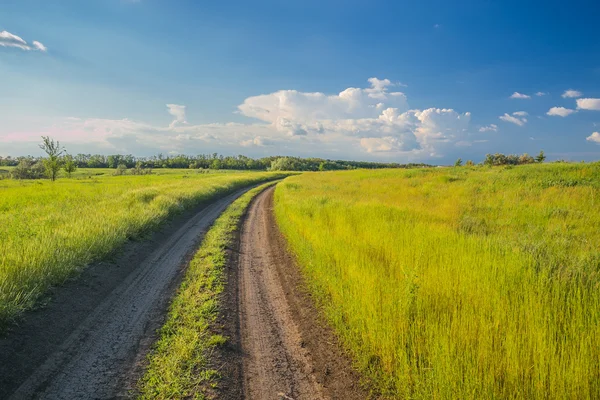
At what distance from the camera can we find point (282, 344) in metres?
5.22

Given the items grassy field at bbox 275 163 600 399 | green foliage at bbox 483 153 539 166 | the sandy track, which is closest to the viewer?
grassy field at bbox 275 163 600 399

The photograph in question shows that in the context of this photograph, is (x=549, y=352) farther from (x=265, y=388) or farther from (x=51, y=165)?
(x=51, y=165)

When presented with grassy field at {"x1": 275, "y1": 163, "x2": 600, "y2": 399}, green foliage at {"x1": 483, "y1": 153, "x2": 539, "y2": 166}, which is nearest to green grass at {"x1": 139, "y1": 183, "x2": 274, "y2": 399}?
grassy field at {"x1": 275, "y1": 163, "x2": 600, "y2": 399}

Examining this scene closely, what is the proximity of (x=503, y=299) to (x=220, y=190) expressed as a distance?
2863 cm

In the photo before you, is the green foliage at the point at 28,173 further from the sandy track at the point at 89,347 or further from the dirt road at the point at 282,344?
the dirt road at the point at 282,344

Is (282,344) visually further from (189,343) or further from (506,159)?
(506,159)

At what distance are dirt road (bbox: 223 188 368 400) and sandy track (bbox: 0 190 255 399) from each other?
1.65m

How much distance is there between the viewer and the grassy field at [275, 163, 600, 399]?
11.2ft

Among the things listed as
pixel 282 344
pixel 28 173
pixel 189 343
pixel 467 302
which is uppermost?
pixel 28 173

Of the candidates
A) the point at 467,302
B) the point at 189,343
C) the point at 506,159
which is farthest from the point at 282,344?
the point at 506,159

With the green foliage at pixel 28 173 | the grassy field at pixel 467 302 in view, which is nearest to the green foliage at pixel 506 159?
the grassy field at pixel 467 302

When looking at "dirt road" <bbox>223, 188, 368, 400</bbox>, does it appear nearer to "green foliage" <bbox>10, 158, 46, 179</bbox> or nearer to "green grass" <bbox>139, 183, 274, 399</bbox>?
"green grass" <bbox>139, 183, 274, 399</bbox>

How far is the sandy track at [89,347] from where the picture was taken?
4008 mm

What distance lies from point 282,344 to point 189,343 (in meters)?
1.58
